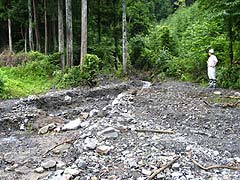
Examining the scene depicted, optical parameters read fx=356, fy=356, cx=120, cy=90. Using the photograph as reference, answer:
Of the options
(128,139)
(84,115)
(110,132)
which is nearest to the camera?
(128,139)

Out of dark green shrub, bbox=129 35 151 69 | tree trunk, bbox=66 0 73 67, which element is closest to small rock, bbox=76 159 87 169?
tree trunk, bbox=66 0 73 67

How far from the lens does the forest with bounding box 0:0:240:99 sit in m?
15.8

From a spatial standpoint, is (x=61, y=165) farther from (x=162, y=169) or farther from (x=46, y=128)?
(x=46, y=128)

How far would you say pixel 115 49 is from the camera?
84.0 feet

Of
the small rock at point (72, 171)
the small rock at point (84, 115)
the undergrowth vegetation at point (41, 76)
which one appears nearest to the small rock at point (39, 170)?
the small rock at point (72, 171)

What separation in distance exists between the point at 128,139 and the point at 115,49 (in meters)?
18.5

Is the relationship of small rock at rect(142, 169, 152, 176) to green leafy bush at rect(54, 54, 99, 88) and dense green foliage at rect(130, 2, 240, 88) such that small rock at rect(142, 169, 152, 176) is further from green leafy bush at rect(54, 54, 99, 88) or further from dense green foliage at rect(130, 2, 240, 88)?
green leafy bush at rect(54, 54, 99, 88)

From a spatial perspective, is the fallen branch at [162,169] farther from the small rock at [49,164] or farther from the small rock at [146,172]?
the small rock at [49,164]

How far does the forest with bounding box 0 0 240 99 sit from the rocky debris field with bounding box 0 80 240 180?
3.99 meters

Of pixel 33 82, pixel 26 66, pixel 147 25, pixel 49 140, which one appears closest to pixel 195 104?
pixel 49 140

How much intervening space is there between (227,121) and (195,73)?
33.3 feet

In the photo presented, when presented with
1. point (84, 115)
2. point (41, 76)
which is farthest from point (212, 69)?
point (41, 76)

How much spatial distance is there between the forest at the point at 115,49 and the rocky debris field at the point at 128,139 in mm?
3994

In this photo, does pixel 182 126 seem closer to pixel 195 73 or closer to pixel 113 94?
pixel 113 94
